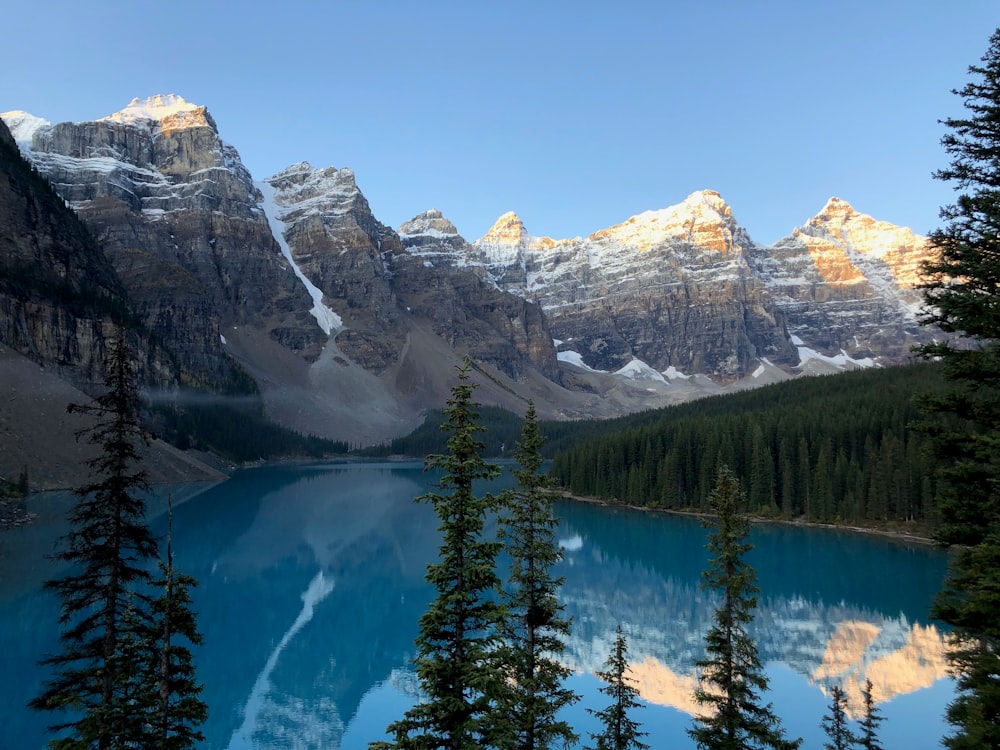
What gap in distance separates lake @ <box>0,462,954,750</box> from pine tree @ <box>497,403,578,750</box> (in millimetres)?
4679

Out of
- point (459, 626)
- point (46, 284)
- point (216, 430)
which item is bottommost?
point (216, 430)

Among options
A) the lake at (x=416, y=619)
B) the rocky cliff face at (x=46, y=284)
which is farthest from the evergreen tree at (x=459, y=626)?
the rocky cliff face at (x=46, y=284)

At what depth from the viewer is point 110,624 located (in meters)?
13.3

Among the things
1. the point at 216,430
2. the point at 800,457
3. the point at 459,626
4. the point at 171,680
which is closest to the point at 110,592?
the point at 171,680

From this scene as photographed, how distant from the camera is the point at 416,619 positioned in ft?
135

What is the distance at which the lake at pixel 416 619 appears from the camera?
28.8m

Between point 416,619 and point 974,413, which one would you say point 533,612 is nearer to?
point 974,413

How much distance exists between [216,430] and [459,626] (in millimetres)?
178529

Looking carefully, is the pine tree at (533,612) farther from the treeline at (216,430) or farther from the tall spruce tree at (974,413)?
the treeline at (216,430)

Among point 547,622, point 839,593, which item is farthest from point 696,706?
point 839,593

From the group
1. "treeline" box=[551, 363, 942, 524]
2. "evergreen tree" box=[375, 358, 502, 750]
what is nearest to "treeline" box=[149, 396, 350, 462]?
"treeline" box=[551, 363, 942, 524]

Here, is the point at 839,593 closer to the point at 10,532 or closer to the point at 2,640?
the point at 2,640

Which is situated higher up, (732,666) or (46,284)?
(46,284)

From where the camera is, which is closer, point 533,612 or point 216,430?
point 533,612
